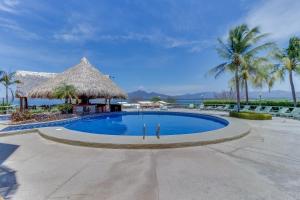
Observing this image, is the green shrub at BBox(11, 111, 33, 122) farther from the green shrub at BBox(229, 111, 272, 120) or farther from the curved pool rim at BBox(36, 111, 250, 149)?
the green shrub at BBox(229, 111, 272, 120)

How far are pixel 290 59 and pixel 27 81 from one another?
2293 centimetres

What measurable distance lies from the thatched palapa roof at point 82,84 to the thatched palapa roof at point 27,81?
1.06 m

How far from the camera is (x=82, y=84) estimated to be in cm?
1486

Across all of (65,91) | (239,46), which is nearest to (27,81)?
(65,91)

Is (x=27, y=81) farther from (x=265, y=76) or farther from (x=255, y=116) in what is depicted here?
(x=265, y=76)

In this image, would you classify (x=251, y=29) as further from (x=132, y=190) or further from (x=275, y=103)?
(x=132, y=190)

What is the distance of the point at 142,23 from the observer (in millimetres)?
18469

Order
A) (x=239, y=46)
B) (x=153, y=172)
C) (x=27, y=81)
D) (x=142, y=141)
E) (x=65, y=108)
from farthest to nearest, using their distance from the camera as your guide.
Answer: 1. (x=27, y=81)
2. (x=65, y=108)
3. (x=239, y=46)
4. (x=142, y=141)
5. (x=153, y=172)

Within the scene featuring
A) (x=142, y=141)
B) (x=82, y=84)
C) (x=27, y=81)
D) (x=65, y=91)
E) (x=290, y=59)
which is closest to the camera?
(x=142, y=141)

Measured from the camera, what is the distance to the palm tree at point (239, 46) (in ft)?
41.4

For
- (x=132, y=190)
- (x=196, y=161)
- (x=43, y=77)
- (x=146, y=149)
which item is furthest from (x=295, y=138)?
(x=43, y=77)

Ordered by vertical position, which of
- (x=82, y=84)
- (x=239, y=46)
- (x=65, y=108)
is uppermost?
(x=239, y=46)

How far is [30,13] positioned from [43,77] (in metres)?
8.41

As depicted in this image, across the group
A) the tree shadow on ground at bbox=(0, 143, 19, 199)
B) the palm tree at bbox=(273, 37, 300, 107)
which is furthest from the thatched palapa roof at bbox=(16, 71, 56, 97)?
the palm tree at bbox=(273, 37, 300, 107)
